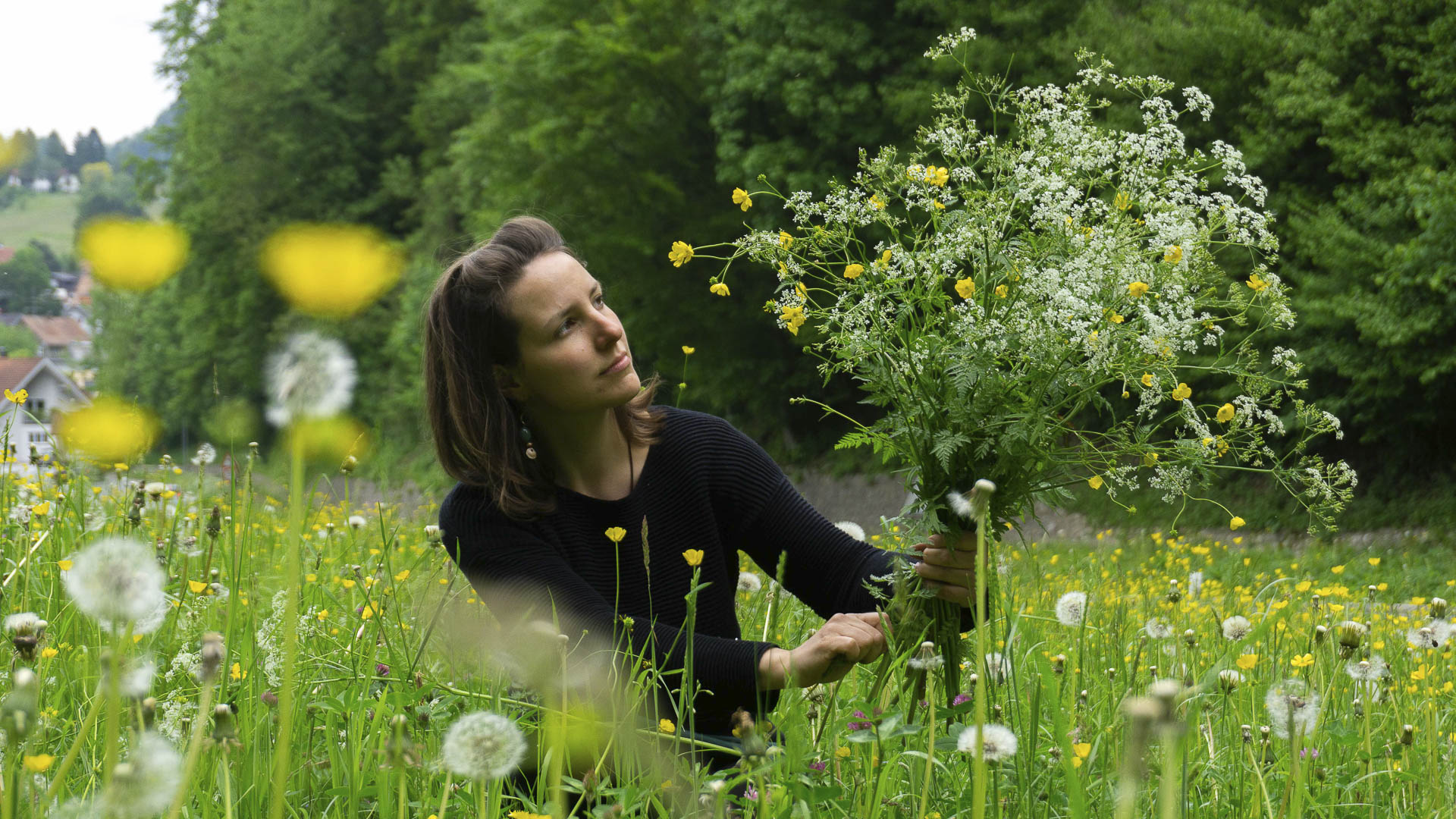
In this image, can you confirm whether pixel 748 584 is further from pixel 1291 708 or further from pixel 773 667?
pixel 1291 708

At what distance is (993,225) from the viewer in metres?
1.74

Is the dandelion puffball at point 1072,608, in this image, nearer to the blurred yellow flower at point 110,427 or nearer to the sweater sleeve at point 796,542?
the sweater sleeve at point 796,542

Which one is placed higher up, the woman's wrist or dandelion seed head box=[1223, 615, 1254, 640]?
dandelion seed head box=[1223, 615, 1254, 640]

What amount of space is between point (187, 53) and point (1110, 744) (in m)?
37.1

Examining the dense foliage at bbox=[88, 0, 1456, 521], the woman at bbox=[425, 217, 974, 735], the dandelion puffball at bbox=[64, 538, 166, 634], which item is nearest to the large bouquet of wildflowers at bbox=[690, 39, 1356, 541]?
the dense foliage at bbox=[88, 0, 1456, 521]

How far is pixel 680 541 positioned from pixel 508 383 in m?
0.48

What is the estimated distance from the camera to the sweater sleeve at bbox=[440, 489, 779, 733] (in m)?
1.84

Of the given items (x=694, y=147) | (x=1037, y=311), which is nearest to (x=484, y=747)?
(x=1037, y=311)

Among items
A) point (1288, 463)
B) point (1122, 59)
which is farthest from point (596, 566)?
point (1122, 59)

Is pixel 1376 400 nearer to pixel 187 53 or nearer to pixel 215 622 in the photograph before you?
pixel 215 622

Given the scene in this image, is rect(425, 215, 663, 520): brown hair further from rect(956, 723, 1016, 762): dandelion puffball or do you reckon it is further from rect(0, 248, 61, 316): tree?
rect(956, 723, 1016, 762): dandelion puffball

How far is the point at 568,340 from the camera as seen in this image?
7.16 feet

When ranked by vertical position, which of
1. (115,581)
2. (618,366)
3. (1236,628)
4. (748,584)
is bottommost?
(748,584)

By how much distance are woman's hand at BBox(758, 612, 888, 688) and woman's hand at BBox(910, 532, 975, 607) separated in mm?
123
